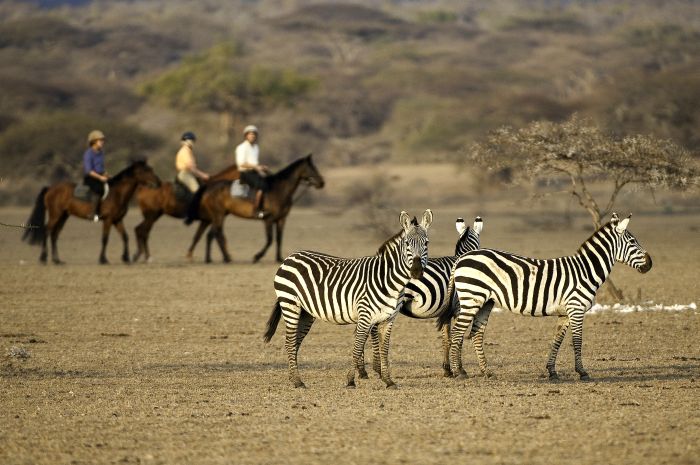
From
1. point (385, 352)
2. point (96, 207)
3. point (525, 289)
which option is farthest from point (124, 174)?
point (525, 289)

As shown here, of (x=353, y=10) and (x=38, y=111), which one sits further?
(x=353, y=10)

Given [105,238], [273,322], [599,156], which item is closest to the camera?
[273,322]

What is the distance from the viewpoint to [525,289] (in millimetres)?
11344

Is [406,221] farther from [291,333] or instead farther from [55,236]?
[55,236]

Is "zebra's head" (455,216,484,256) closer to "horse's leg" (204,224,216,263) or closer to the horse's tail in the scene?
"horse's leg" (204,224,216,263)

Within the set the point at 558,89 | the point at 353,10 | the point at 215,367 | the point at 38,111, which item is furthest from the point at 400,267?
the point at 353,10

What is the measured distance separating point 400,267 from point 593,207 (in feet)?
23.6

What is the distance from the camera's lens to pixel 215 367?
12648 mm

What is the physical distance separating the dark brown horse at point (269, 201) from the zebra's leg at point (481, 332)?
11974mm

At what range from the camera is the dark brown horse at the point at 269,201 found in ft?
77.4

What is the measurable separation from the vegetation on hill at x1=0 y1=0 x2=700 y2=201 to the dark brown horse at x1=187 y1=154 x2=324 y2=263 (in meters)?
5.10

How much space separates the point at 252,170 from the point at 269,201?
66 centimetres

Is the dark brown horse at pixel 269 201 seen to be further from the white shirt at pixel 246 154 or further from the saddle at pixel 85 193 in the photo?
the saddle at pixel 85 193

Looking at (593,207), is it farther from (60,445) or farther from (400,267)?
(60,445)
